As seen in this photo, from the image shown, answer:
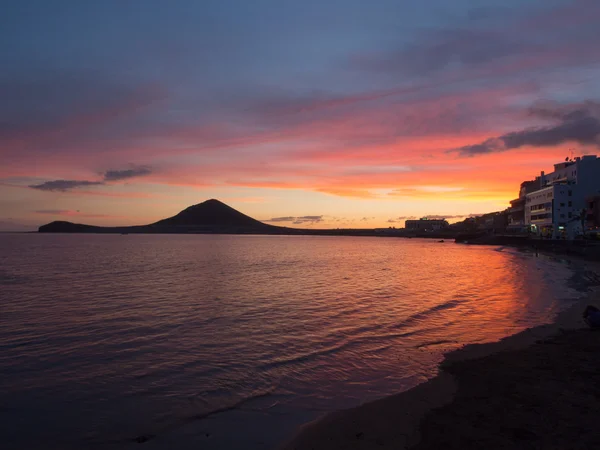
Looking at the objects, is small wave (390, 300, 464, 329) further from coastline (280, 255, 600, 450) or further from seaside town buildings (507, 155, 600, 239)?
seaside town buildings (507, 155, 600, 239)

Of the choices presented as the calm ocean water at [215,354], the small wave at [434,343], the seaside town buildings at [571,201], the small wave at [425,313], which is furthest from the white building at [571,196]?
the small wave at [434,343]

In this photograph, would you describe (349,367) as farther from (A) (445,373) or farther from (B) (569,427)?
(B) (569,427)

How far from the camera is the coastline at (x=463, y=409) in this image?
7977 millimetres

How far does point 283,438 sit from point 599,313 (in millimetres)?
15094

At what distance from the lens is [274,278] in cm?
4172

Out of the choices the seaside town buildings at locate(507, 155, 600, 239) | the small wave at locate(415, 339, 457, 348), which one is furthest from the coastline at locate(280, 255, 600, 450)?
the seaside town buildings at locate(507, 155, 600, 239)

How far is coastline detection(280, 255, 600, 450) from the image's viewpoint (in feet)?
26.2

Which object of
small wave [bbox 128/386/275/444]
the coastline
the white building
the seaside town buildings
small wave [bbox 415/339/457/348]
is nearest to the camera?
the coastline

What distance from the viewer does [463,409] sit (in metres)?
9.29

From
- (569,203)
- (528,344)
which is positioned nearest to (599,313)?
(528,344)

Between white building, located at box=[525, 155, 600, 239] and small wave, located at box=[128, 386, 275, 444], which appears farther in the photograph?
white building, located at box=[525, 155, 600, 239]

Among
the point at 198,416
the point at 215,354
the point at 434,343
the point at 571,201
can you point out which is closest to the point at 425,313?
the point at 434,343

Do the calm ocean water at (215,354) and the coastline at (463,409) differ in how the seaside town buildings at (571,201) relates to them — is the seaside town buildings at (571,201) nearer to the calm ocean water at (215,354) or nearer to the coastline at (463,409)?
the calm ocean water at (215,354)

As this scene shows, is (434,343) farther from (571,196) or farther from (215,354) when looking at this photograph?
(571,196)
